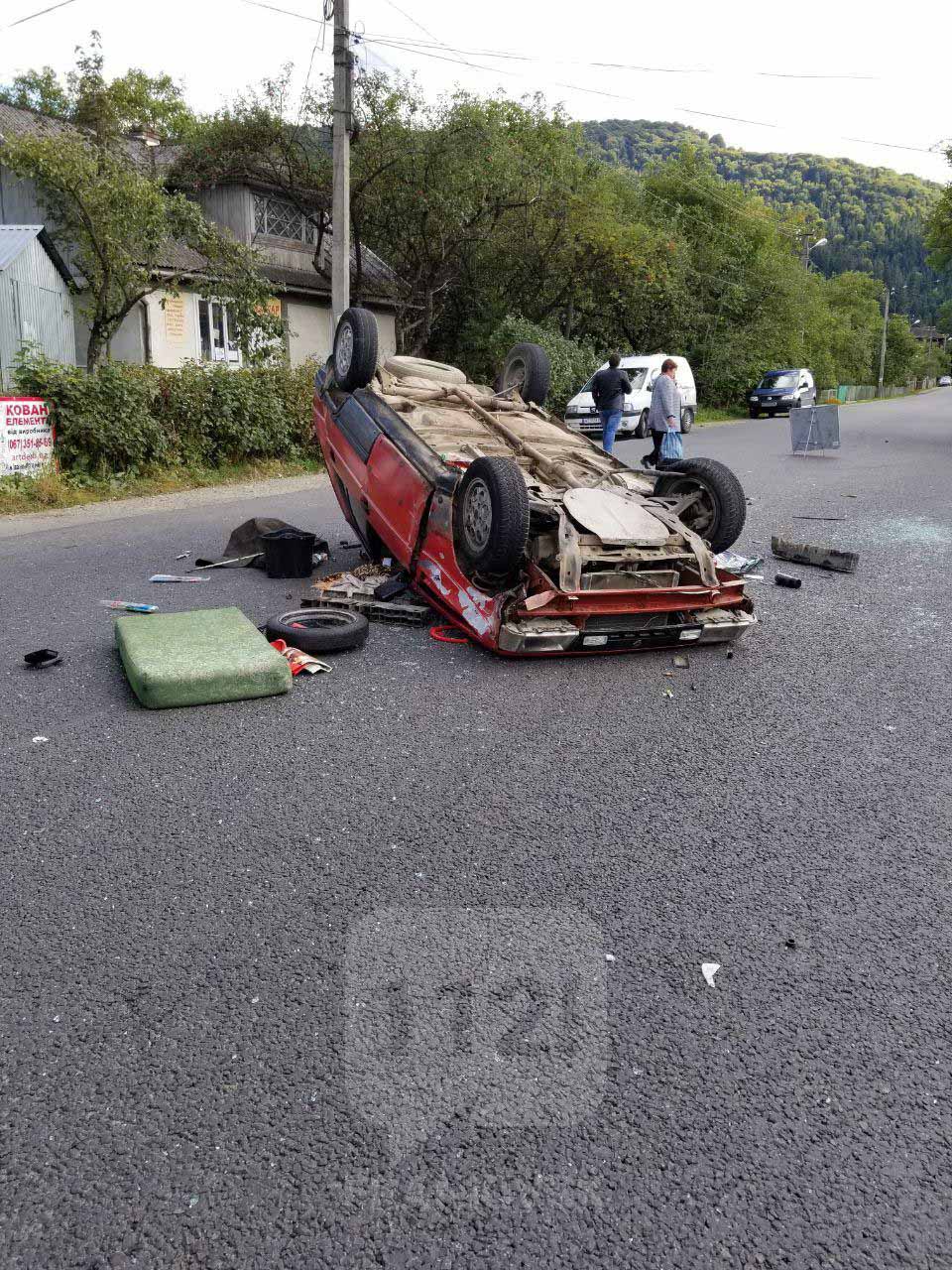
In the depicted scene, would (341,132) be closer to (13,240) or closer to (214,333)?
(13,240)

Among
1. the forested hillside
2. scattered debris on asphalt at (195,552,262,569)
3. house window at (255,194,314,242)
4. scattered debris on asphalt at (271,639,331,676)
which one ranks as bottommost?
scattered debris on asphalt at (271,639,331,676)

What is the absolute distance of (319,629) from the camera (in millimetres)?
6035

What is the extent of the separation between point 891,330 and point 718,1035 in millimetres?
91750

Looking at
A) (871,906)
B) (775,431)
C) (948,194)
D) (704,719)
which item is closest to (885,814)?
(871,906)

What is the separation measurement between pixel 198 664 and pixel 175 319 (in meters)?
20.6

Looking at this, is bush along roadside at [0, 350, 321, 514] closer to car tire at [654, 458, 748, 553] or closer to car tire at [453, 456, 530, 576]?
car tire at [453, 456, 530, 576]

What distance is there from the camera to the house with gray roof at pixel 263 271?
22922 millimetres

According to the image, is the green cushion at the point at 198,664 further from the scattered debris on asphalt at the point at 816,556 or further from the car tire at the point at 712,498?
the scattered debris on asphalt at the point at 816,556

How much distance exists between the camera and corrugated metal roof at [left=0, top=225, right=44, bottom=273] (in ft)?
58.5

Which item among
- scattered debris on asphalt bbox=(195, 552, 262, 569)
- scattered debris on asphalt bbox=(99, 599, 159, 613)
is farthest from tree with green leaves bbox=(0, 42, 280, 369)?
scattered debris on asphalt bbox=(99, 599, 159, 613)

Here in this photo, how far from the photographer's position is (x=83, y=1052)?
255 centimetres

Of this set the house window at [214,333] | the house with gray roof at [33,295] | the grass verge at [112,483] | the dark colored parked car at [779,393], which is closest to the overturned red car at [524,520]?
the grass verge at [112,483]

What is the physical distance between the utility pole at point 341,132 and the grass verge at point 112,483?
332cm

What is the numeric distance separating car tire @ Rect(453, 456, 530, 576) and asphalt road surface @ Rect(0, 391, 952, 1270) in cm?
76
